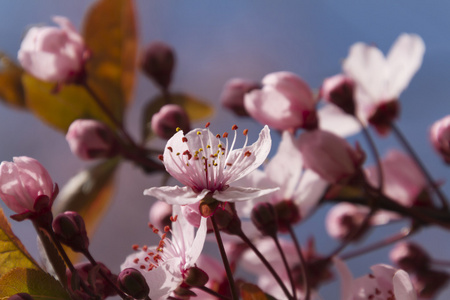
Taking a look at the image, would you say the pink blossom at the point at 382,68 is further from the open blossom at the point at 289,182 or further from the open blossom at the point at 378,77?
the open blossom at the point at 289,182

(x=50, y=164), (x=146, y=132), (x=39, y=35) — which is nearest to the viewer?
(x=39, y=35)

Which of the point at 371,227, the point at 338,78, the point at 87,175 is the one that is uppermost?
the point at 338,78

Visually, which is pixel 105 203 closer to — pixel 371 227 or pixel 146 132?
pixel 146 132

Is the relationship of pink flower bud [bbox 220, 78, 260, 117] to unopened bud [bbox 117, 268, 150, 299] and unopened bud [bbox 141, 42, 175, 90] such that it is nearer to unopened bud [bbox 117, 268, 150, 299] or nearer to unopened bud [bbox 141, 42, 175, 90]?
unopened bud [bbox 141, 42, 175, 90]

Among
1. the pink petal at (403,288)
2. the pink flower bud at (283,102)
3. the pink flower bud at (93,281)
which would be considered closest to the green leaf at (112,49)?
the pink flower bud at (283,102)

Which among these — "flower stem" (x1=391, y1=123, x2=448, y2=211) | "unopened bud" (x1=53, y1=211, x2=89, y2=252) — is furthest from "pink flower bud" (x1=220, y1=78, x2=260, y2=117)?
"unopened bud" (x1=53, y1=211, x2=89, y2=252)

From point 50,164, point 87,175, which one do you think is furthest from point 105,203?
point 50,164

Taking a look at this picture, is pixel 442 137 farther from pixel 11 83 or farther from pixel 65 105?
pixel 11 83
